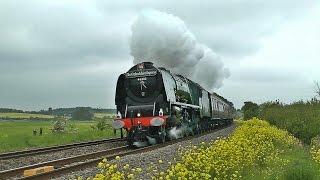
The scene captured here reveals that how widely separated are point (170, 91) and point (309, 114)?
11.4m

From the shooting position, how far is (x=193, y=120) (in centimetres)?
2975

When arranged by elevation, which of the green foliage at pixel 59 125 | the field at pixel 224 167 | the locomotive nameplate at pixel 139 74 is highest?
the locomotive nameplate at pixel 139 74

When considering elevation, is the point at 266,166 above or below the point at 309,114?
below

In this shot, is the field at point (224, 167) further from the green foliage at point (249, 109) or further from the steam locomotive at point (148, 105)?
the green foliage at point (249, 109)

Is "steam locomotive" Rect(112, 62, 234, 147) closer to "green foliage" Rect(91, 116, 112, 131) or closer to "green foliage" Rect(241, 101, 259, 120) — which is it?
"green foliage" Rect(91, 116, 112, 131)

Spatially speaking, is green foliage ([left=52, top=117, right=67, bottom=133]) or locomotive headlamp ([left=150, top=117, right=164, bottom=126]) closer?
A: locomotive headlamp ([left=150, top=117, right=164, bottom=126])

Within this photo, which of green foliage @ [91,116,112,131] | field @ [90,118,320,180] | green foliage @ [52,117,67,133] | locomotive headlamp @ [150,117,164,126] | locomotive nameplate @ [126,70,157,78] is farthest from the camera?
green foliage @ [91,116,112,131]

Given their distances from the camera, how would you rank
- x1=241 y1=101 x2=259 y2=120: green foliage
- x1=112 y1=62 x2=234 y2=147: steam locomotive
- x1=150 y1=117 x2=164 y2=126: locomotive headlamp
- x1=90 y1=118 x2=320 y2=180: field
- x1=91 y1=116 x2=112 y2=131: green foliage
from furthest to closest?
x1=241 y1=101 x2=259 y2=120: green foliage
x1=91 y1=116 x2=112 y2=131: green foliage
x1=112 y1=62 x2=234 y2=147: steam locomotive
x1=150 y1=117 x2=164 y2=126: locomotive headlamp
x1=90 y1=118 x2=320 y2=180: field

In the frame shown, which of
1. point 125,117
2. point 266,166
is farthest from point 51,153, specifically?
point 266,166

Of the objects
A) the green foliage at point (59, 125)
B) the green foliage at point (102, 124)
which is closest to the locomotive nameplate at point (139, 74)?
the green foliage at point (59, 125)

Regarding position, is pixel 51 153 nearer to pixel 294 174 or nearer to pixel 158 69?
pixel 158 69

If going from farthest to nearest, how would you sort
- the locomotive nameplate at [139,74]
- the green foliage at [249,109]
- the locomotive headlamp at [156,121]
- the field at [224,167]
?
the green foliage at [249,109] < the locomotive nameplate at [139,74] < the locomotive headlamp at [156,121] < the field at [224,167]

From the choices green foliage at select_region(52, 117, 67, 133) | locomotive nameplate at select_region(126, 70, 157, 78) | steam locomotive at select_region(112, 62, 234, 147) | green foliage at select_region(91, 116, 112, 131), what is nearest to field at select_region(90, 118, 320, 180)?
steam locomotive at select_region(112, 62, 234, 147)

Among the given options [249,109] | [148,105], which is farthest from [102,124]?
[249,109]
